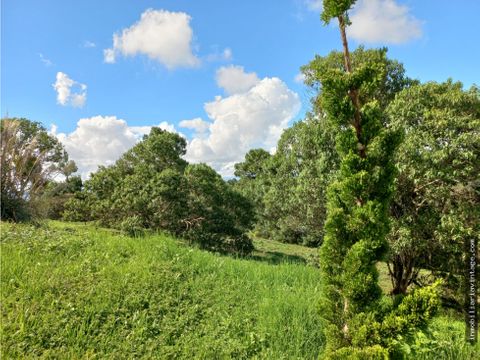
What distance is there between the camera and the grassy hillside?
176 inches

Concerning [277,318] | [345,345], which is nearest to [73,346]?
[277,318]

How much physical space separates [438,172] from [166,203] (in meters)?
9.31

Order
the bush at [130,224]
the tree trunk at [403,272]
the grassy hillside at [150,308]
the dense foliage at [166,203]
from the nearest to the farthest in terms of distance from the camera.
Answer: the grassy hillside at [150,308], the tree trunk at [403,272], the bush at [130,224], the dense foliage at [166,203]

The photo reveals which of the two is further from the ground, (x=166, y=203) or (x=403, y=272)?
(x=166, y=203)

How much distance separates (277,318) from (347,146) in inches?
110

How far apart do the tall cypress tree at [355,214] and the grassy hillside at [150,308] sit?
1.30 meters

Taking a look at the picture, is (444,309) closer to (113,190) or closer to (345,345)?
(345,345)

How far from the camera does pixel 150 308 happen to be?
17.0 feet

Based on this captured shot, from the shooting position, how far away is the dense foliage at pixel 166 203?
13422 mm

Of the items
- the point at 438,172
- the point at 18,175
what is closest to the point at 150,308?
the point at 18,175

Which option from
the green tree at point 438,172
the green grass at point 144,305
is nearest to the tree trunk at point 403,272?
the green tree at point 438,172

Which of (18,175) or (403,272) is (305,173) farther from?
(18,175)

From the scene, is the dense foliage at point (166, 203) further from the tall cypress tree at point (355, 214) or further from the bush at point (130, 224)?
the tall cypress tree at point (355, 214)

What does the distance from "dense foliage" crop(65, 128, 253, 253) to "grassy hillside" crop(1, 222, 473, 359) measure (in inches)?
229
